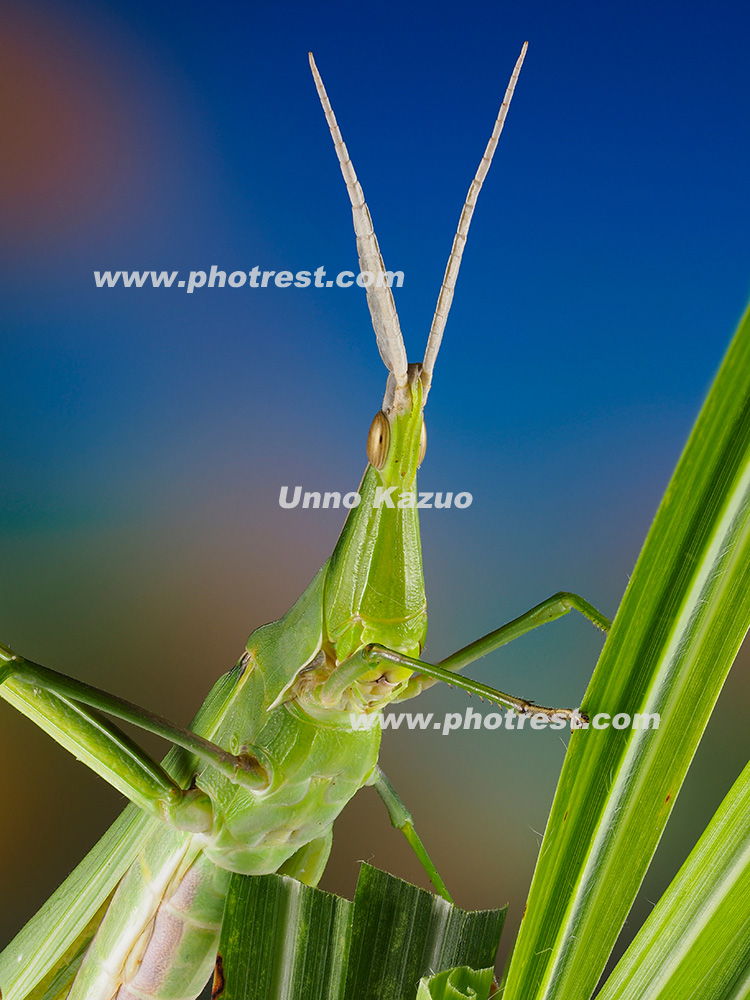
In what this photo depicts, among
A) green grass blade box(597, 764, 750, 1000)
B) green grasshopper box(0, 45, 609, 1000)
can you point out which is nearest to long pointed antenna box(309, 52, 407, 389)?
green grasshopper box(0, 45, 609, 1000)

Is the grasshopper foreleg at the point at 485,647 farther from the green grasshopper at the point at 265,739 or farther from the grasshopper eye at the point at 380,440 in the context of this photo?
the grasshopper eye at the point at 380,440

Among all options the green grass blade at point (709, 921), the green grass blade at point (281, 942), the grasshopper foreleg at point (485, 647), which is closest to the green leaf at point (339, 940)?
the green grass blade at point (281, 942)

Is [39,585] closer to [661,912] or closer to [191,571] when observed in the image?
[191,571]

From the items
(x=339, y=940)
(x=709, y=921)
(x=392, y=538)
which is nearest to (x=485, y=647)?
(x=392, y=538)

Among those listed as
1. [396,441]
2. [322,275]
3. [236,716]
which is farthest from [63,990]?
[322,275]

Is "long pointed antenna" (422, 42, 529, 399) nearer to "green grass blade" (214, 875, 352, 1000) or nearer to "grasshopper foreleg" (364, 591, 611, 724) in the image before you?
"grasshopper foreleg" (364, 591, 611, 724)

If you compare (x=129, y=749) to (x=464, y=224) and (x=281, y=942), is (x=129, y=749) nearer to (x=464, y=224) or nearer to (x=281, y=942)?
(x=281, y=942)
